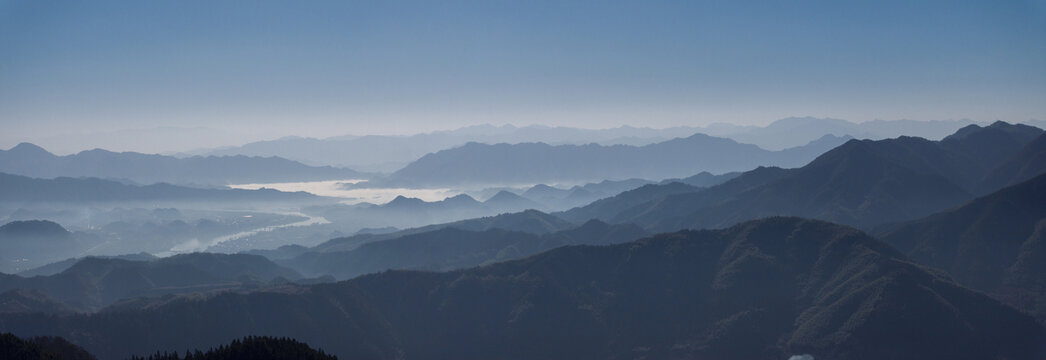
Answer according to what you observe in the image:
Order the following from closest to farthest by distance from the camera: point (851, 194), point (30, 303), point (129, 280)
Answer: point (30, 303) < point (129, 280) < point (851, 194)

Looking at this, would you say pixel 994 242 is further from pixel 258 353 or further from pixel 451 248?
pixel 258 353

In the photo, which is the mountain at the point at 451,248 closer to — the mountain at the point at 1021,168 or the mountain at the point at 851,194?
the mountain at the point at 851,194

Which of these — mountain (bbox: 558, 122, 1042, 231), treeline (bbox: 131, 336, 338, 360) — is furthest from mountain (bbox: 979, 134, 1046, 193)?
treeline (bbox: 131, 336, 338, 360)

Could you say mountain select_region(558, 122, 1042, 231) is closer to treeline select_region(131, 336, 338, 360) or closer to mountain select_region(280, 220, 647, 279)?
mountain select_region(280, 220, 647, 279)

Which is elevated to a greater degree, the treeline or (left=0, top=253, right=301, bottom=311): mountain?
the treeline

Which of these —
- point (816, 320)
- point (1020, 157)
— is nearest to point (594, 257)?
point (816, 320)

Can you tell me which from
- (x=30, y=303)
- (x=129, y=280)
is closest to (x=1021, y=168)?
(x=129, y=280)

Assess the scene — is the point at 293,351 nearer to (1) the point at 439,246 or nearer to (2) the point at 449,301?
(2) the point at 449,301
